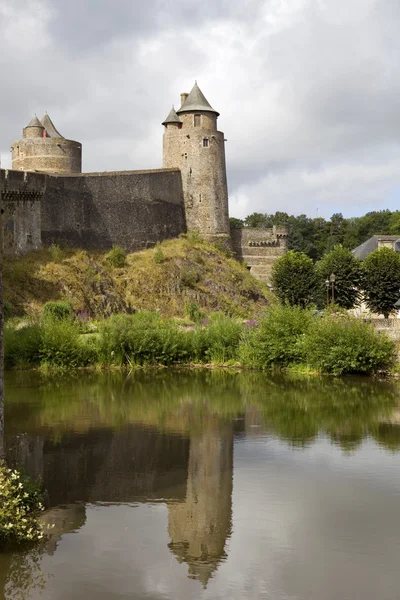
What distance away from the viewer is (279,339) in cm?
2617

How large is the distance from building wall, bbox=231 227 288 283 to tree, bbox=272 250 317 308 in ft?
17.6

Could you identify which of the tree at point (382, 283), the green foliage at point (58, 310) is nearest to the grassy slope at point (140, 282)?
the green foliage at point (58, 310)

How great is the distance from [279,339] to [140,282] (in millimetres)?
15279

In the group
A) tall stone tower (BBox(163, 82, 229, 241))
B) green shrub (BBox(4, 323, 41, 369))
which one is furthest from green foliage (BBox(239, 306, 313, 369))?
tall stone tower (BBox(163, 82, 229, 241))

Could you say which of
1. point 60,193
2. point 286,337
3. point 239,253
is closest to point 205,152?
point 239,253

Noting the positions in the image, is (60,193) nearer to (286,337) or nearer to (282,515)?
(286,337)

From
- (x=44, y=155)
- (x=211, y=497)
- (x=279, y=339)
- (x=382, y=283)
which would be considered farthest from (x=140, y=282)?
(x=211, y=497)

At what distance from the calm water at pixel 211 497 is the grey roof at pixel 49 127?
95.6 ft

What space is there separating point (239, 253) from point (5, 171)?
52.3 ft

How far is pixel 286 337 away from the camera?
2611 cm

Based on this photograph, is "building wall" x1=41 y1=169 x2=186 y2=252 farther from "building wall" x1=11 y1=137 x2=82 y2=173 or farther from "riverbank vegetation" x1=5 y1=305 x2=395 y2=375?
"riverbank vegetation" x1=5 y1=305 x2=395 y2=375

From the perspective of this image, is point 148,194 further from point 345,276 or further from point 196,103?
point 345,276

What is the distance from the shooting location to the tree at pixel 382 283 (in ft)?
133

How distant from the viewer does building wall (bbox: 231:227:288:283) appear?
48219 millimetres
